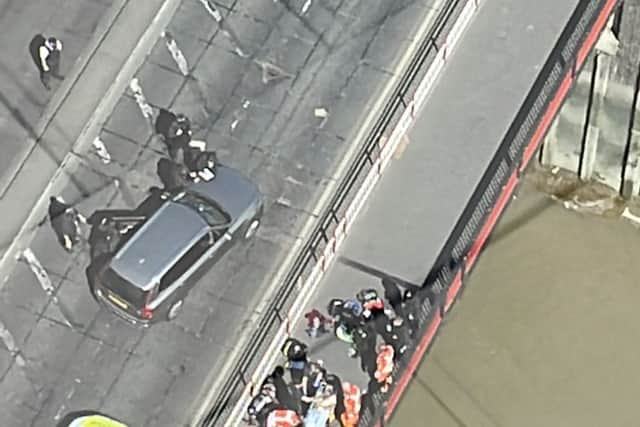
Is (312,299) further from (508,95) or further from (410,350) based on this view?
(508,95)

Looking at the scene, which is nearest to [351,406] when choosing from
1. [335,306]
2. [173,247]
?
[335,306]

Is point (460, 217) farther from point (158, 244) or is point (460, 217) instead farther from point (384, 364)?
point (158, 244)

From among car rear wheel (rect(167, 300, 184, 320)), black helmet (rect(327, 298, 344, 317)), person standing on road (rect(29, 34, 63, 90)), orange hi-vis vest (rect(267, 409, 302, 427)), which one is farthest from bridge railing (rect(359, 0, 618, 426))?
person standing on road (rect(29, 34, 63, 90))

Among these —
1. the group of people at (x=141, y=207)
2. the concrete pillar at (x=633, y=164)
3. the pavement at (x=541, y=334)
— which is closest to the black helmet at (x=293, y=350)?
the group of people at (x=141, y=207)

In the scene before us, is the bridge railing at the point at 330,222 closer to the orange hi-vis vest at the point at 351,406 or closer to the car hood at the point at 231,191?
the car hood at the point at 231,191

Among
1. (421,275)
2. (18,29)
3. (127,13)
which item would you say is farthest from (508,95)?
(18,29)

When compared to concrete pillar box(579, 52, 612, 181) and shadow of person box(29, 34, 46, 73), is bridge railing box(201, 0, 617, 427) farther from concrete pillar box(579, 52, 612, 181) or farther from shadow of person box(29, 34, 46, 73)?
shadow of person box(29, 34, 46, 73)
